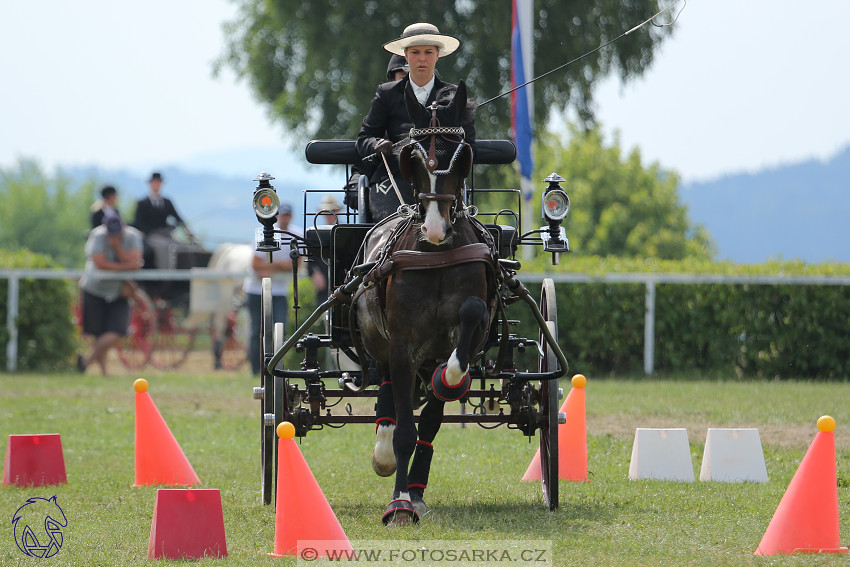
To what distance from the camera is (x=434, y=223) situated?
6.33m

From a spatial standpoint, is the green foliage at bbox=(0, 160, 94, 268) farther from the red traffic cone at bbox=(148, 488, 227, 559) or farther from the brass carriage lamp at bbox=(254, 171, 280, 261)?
the red traffic cone at bbox=(148, 488, 227, 559)

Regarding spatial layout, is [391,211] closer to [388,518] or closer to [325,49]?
[388,518]

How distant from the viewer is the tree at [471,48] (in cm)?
2712

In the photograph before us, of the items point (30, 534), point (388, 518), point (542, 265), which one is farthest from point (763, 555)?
point (542, 265)

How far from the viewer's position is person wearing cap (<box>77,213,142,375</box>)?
1703 cm

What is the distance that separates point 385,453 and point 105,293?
36.6 feet

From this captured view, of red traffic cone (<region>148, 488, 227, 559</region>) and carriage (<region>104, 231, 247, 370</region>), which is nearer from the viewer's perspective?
red traffic cone (<region>148, 488, 227, 559</region>)

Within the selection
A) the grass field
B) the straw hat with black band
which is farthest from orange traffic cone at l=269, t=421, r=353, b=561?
the straw hat with black band

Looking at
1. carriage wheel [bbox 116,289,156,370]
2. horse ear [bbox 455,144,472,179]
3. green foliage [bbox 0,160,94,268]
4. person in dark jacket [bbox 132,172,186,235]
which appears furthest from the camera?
green foliage [bbox 0,160,94,268]

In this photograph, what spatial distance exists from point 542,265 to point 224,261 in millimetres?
6300

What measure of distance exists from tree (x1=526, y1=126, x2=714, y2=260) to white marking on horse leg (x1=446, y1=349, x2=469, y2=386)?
53.3 metres

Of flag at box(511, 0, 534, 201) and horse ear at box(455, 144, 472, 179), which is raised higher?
flag at box(511, 0, 534, 201)

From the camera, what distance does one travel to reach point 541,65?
2727cm

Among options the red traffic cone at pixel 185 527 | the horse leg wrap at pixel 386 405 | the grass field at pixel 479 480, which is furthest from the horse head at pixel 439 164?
the red traffic cone at pixel 185 527
